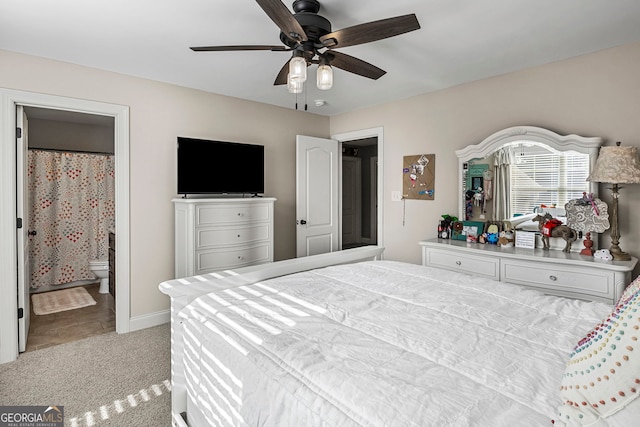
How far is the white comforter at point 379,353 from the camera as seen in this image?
85 centimetres

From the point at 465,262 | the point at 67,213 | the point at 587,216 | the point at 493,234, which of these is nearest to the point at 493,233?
the point at 493,234

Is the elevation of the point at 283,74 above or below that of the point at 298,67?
above

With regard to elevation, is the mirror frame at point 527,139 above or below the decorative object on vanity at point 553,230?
above

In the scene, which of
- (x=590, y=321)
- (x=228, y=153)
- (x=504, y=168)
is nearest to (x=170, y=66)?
(x=228, y=153)

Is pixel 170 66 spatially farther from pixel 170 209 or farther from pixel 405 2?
pixel 405 2

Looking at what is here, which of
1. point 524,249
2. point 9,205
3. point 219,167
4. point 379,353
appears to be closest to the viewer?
point 379,353

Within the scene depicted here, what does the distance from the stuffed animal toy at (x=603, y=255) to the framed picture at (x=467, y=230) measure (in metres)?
0.92

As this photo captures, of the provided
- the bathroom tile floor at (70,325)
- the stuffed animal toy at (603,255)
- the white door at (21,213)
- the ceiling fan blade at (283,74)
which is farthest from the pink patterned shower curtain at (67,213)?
the stuffed animal toy at (603,255)

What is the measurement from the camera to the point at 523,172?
10.2 ft

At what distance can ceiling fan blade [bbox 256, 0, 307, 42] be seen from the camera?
1.54 meters

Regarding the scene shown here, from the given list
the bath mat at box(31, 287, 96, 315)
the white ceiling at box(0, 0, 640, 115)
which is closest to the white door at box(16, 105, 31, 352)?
the white ceiling at box(0, 0, 640, 115)

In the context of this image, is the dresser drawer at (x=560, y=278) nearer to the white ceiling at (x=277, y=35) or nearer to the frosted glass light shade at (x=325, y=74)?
the white ceiling at (x=277, y=35)

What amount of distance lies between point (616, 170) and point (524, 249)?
88 cm

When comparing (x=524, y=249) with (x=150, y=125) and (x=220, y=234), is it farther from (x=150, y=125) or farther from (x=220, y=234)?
(x=150, y=125)
